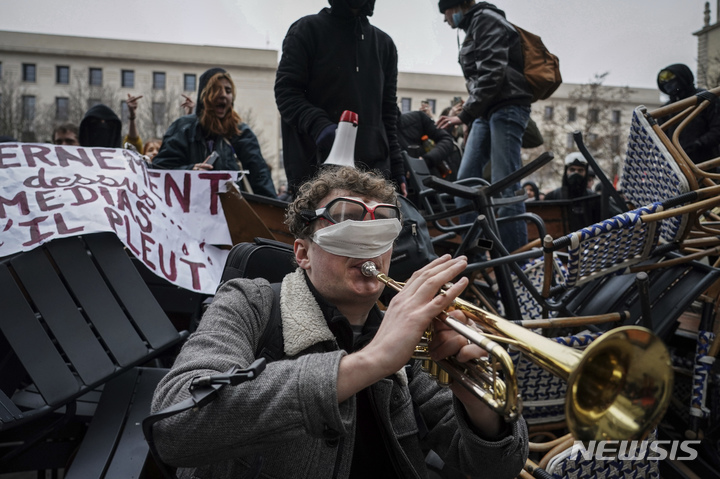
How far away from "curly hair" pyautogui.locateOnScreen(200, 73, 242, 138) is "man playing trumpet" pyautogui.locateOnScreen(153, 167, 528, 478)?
2.88 m

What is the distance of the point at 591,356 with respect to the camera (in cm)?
143

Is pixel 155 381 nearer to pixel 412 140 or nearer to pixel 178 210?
pixel 178 210

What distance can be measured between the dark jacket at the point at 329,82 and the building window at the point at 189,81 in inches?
2126

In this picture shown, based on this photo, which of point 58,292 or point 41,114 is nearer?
point 58,292

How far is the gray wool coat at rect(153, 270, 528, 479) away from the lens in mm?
1692

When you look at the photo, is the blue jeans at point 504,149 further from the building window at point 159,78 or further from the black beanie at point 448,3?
the building window at point 159,78

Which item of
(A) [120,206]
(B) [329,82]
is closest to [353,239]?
(A) [120,206]

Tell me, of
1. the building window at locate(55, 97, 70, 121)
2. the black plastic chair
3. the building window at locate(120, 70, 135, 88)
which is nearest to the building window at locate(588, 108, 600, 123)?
the black plastic chair

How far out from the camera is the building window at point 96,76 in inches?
2160

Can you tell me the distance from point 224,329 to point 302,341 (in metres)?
0.24

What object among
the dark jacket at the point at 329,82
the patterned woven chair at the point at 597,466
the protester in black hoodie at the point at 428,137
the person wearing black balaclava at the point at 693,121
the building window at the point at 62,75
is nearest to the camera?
the patterned woven chair at the point at 597,466

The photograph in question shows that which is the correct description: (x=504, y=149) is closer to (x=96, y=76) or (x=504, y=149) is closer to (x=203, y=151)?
(x=203, y=151)

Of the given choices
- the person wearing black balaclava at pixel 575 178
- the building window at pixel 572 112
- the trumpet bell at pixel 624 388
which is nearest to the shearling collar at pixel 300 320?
the trumpet bell at pixel 624 388

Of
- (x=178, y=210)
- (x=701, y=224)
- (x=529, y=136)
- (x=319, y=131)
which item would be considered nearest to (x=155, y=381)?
(x=178, y=210)
